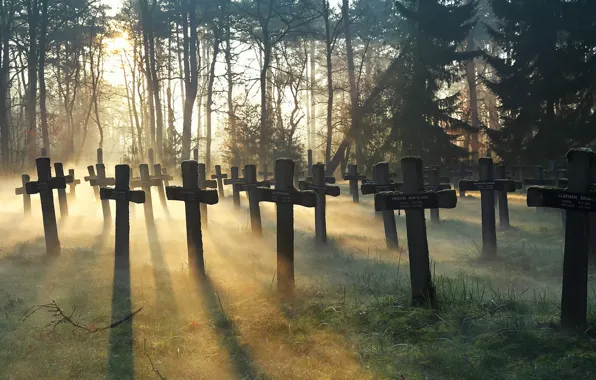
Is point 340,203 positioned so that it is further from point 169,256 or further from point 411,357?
point 411,357

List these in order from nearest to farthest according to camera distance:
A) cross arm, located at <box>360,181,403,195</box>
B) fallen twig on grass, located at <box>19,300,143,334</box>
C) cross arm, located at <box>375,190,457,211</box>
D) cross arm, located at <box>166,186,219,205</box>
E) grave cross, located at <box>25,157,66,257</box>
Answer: fallen twig on grass, located at <box>19,300,143,334</box>, cross arm, located at <box>375,190,457,211</box>, cross arm, located at <box>166,186,219,205</box>, cross arm, located at <box>360,181,403,195</box>, grave cross, located at <box>25,157,66,257</box>

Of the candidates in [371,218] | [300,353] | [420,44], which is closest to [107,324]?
[300,353]

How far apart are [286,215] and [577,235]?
Answer: 347cm

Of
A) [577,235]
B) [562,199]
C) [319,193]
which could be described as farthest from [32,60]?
[577,235]

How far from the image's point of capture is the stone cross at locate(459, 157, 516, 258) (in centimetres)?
1023

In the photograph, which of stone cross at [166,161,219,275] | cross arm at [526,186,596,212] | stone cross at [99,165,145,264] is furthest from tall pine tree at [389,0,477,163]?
cross arm at [526,186,596,212]

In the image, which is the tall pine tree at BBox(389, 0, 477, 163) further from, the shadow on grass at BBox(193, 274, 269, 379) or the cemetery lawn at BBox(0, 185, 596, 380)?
the shadow on grass at BBox(193, 274, 269, 379)

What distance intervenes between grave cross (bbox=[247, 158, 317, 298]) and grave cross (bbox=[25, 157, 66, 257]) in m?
4.87

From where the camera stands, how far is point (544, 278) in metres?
8.52

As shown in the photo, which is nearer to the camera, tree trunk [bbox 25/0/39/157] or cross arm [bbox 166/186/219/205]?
cross arm [bbox 166/186/219/205]

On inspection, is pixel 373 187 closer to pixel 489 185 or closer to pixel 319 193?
pixel 319 193

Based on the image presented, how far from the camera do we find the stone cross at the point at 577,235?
201 inches

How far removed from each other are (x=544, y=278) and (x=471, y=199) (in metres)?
13.5

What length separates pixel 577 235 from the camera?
5.21 m
